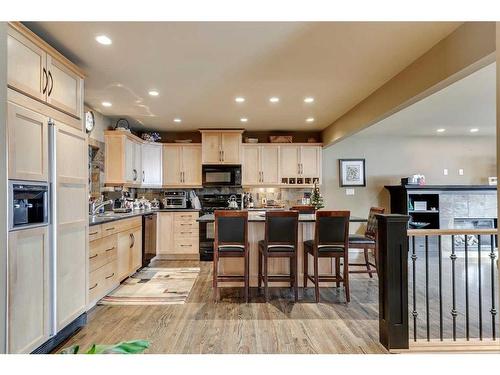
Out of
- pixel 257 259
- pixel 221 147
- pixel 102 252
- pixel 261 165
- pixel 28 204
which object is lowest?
pixel 257 259

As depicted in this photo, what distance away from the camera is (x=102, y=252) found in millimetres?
3467

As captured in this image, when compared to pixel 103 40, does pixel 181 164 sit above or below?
below

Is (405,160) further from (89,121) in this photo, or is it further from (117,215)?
(89,121)

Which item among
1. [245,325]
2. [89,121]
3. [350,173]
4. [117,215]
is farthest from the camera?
[350,173]

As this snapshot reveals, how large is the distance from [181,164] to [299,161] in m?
2.38

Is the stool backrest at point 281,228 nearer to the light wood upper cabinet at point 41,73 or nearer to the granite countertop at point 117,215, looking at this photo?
the granite countertop at point 117,215

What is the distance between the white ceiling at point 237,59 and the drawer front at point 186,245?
8.14 ft

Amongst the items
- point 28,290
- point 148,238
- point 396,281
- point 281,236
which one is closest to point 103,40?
point 28,290

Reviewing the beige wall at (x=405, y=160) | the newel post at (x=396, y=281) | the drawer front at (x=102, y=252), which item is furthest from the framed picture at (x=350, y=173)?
the drawer front at (x=102, y=252)

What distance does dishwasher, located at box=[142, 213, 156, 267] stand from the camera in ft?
16.2

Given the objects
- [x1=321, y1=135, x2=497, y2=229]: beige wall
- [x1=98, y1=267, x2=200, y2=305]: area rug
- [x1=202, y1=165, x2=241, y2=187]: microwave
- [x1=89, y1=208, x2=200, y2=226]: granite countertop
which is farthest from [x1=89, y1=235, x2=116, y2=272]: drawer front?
[x1=321, y1=135, x2=497, y2=229]: beige wall

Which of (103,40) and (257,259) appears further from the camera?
(257,259)

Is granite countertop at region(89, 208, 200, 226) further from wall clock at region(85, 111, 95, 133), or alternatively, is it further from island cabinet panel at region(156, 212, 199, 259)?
wall clock at region(85, 111, 95, 133)

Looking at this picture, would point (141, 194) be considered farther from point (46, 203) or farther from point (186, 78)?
point (46, 203)
